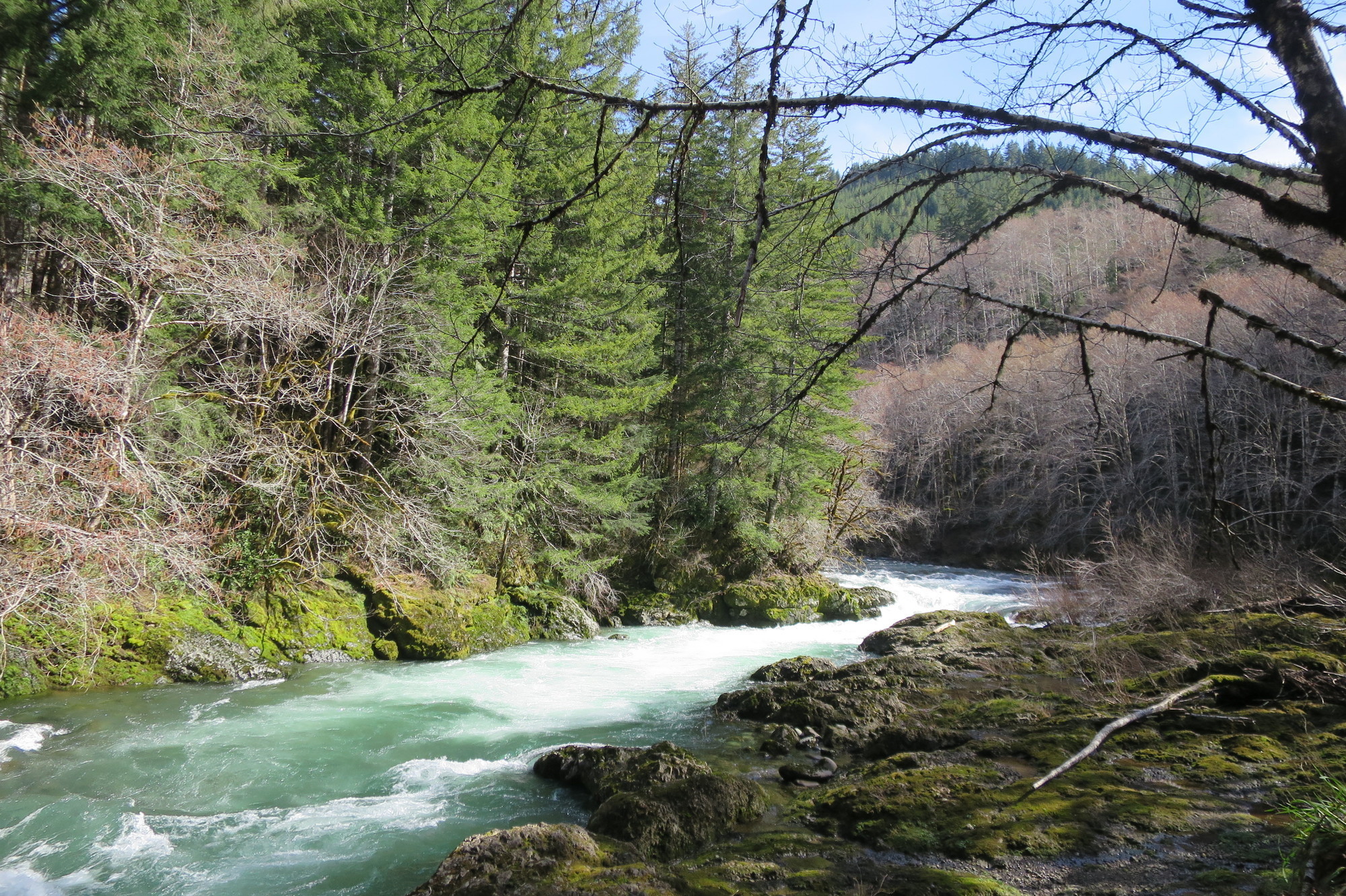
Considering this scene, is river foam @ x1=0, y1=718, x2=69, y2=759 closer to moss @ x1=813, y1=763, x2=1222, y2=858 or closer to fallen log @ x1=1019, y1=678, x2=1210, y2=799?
moss @ x1=813, y1=763, x2=1222, y2=858

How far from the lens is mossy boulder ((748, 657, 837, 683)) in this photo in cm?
1005

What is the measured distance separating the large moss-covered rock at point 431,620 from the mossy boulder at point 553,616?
64 centimetres

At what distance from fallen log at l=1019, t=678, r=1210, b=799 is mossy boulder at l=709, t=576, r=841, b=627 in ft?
35.5

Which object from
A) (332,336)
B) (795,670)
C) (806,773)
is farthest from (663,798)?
(332,336)

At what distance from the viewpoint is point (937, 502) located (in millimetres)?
31922

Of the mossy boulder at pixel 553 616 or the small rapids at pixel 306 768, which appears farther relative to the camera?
the mossy boulder at pixel 553 616

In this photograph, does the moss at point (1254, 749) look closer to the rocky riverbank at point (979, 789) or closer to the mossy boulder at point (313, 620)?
the rocky riverbank at point (979, 789)

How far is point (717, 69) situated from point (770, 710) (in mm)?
7380

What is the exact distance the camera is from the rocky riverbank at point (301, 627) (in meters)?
8.27

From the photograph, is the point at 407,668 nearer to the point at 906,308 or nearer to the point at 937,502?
the point at 906,308

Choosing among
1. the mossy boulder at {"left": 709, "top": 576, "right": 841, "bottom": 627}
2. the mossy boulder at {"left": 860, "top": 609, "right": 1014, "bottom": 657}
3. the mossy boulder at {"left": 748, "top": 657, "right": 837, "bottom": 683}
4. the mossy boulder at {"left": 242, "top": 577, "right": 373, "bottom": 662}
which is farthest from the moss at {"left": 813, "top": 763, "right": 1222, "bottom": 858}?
the mossy boulder at {"left": 709, "top": 576, "right": 841, "bottom": 627}

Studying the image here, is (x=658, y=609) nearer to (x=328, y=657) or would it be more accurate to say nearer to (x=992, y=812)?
(x=328, y=657)

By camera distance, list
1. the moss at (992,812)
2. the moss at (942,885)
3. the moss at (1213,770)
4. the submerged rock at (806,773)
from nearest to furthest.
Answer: the moss at (942,885), the moss at (992,812), the moss at (1213,770), the submerged rock at (806,773)

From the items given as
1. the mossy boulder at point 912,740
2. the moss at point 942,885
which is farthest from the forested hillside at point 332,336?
the mossy boulder at point 912,740
